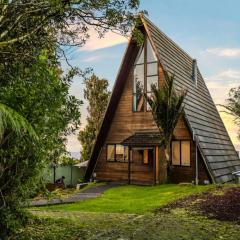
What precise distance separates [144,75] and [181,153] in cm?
554

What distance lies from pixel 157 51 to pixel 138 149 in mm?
6185

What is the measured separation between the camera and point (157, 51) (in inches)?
937

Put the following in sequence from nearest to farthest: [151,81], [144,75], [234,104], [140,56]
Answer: [151,81] < [144,75] < [140,56] < [234,104]

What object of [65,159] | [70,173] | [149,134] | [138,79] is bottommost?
[70,173]

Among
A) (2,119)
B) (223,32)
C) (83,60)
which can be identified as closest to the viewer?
(2,119)

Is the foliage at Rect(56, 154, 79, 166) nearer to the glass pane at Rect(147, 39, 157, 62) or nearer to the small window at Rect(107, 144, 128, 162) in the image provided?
the small window at Rect(107, 144, 128, 162)

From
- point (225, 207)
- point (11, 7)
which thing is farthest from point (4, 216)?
point (225, 207)

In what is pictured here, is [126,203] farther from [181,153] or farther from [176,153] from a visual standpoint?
[176,153]

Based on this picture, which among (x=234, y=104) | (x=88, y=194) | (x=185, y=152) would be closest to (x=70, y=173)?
(x=88, y=194)

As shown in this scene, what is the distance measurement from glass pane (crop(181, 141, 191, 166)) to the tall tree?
12658 mm

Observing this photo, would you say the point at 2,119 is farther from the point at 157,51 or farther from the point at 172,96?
the point at 157,51

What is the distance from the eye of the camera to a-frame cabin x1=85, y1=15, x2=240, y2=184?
22.7 metres

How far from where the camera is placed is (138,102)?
2533 centimetres

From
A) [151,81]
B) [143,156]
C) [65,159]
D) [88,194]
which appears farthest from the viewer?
[143,156]
